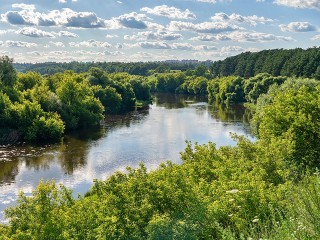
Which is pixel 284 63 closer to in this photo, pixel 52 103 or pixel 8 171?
pixel 52 103

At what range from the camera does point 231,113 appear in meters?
113

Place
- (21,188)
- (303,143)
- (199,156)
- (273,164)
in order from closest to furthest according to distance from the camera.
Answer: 1. (273,164)
2. (199,156)
3. (303,143)
4. (21,188)

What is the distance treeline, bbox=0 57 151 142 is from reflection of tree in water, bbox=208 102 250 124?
85.0ft

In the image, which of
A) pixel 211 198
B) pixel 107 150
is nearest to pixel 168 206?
pixel 211 198

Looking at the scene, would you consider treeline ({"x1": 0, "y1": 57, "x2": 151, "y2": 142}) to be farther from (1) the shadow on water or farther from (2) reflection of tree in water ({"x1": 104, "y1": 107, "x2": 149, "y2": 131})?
(1) the shadow on water

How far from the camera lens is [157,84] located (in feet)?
651

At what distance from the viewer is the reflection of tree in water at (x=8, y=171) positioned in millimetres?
51875

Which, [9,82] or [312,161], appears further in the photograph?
[9,82]

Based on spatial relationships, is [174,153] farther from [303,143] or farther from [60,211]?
[60,211]

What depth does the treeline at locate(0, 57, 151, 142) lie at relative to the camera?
76125 millimetres

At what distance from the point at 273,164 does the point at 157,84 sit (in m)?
172

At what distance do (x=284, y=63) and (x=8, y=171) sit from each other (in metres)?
121

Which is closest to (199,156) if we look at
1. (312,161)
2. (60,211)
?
(312,161)

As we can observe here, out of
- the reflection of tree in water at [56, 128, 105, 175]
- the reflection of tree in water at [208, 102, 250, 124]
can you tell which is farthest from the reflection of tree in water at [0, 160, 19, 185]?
the reflection of tree in water at [208, 102, 250, 124]
